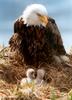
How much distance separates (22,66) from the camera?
9242 mm

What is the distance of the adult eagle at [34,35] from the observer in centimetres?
904

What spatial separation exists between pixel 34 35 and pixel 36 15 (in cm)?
31

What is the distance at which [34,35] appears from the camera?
29.9 ft

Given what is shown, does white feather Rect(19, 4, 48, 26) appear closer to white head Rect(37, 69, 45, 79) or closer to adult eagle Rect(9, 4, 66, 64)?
adult eagle Rect(9, 4, 66, 64)

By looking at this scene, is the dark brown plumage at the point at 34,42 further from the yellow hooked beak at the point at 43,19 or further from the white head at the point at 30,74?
the white head at the point at 30,74

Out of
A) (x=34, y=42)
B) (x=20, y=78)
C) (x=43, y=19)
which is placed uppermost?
(x=43, y=19)

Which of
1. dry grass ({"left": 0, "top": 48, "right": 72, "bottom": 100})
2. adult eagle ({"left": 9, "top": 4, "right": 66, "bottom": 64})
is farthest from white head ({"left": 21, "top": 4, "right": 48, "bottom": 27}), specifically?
dry grass ({"left": 0, "top": 48, "right": 72, "bottom": 100})

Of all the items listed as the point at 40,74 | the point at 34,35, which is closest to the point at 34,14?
the point at 34,35

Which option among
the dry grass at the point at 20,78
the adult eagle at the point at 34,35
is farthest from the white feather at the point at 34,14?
the dry grass at the point at 20,78

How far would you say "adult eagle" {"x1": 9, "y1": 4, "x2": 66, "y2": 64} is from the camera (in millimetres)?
9039

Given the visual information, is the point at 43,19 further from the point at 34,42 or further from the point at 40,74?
the point at 40,74

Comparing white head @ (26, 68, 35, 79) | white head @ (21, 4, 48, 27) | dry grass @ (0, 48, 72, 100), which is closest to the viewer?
dry grass @ (0, 48, 72, 100)

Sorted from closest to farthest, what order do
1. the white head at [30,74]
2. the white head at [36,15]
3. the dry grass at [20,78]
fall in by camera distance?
the dry grass at [20,78] → the white head at [30,74] → the white head at [36,15]

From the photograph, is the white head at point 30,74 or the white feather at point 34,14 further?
the white feather at point 34,14
